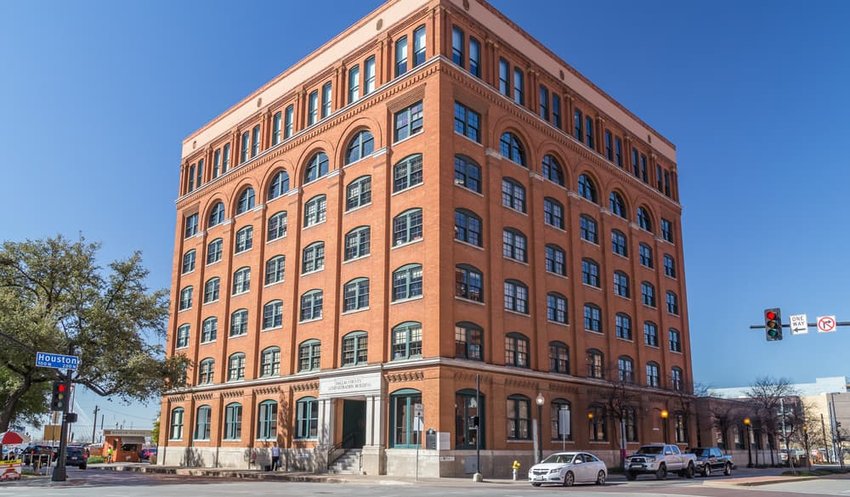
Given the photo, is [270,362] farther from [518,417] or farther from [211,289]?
[518,417]

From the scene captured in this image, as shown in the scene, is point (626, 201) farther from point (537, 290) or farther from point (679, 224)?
point (537, 290)

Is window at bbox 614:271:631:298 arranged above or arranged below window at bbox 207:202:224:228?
below

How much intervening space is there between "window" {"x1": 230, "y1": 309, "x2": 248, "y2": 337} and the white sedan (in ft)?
89.6

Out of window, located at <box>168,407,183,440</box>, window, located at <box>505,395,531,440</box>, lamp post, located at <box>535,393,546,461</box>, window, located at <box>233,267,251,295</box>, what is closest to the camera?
window, located at <box>505,395,531,440</box>

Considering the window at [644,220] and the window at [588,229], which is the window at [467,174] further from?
the window at [644,220]

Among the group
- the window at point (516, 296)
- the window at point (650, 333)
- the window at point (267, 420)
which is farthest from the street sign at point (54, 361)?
the window at point (650, 333)

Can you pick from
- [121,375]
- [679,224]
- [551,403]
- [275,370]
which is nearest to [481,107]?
[551,403]

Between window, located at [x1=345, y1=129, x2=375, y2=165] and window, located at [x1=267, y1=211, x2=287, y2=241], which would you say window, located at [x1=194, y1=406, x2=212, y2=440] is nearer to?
window, located at [x1=267, y1=211, x2=287, y2=241]

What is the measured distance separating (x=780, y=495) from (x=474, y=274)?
19.6m

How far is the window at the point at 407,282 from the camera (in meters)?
40.3

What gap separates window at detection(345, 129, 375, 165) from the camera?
46.3 m

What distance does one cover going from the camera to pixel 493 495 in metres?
24.0

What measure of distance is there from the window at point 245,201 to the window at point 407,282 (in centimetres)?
1982

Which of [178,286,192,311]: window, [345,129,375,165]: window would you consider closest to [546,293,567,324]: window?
[345,129,375,165]: window
